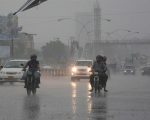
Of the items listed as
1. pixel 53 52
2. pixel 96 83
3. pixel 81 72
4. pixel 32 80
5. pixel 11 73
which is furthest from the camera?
pixel 53 52

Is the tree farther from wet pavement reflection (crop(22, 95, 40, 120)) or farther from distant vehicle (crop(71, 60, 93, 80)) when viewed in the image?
wet pavement reflection (crop(22, 95, 40, 120))

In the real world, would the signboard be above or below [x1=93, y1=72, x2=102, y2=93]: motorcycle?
above

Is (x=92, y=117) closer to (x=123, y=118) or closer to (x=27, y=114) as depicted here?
(x=123, y=118)

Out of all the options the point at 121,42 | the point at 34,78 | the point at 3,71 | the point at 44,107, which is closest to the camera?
the point at 44,107

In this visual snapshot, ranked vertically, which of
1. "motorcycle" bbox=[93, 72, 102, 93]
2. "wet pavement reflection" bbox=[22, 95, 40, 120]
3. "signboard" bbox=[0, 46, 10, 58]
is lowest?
"wet pavement reflection" bbox=[22, 95, 40, 120]

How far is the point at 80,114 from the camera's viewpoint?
53.7 ft

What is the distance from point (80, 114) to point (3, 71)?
22.6 m

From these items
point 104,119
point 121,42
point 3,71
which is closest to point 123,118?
point 104,119

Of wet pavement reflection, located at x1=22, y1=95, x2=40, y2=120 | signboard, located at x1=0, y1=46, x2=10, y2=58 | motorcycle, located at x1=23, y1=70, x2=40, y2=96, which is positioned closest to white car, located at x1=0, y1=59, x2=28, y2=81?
motorcycle, located at x1=23, y1=70, x2=40, y2=96

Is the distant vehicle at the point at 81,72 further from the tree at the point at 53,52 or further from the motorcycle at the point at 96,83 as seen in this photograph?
the tree at the point at 53,52

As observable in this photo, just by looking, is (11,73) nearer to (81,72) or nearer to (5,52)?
(81,72)

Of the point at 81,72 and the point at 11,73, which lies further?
the point at 81,72

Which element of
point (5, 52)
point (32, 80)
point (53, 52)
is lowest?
point (32, 80)

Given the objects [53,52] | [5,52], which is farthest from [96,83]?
[53,52]
